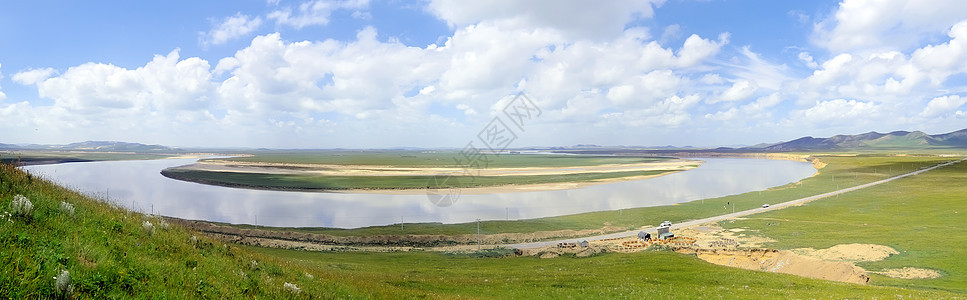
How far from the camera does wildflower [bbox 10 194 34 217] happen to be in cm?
710

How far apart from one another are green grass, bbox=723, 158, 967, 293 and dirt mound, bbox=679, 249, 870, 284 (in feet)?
6.39

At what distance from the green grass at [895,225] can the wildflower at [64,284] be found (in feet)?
125

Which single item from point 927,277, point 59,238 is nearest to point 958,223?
point 927,277

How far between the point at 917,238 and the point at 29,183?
62.9 m

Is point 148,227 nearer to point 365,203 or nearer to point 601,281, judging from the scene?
point 601,281

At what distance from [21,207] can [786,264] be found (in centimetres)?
4061

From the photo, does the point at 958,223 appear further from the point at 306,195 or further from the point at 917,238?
the point at 306,195

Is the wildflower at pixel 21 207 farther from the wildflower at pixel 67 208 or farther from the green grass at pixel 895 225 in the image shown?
the green grass at pixel 895 225

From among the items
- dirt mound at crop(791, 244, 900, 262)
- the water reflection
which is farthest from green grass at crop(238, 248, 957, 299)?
the water reflection

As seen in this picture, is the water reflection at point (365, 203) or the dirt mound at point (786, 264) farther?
the water reflection at point (365, 203)

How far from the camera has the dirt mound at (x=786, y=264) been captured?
28484 millimetres

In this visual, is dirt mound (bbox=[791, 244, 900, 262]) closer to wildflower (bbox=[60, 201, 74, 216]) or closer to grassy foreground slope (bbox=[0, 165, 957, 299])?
grassy foreground slope (bbox=[0, 165, 957, 299])

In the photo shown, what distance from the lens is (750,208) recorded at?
74.8 m

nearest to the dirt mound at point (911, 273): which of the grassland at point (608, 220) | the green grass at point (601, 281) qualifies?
the green grass at point (601, 281)
